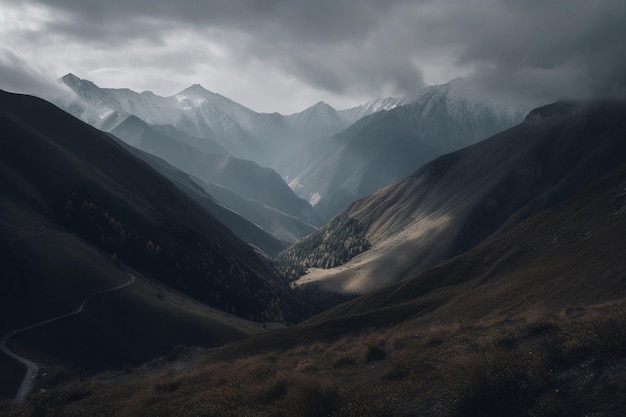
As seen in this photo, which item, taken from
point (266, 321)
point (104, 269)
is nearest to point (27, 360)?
point (104, 269)

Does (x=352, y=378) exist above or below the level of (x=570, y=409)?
below

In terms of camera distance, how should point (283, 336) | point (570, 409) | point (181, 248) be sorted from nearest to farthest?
1. point (570, 409)
2. point (283, 336)
3. point (181, 248)

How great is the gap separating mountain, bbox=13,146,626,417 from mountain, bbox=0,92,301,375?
39977 mm

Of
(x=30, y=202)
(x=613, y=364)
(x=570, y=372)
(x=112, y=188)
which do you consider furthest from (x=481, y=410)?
(x=112, y=188)

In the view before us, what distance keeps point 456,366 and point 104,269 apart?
107m

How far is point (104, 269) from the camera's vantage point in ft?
362

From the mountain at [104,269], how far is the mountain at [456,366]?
131 ft

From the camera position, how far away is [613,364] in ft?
52.3

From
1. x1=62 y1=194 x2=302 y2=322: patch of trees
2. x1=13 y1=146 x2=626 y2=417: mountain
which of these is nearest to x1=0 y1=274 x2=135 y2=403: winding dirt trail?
x1=13 y1=146 x2=626 y2=417: mountain

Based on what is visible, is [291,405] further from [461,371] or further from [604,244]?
[604,244]

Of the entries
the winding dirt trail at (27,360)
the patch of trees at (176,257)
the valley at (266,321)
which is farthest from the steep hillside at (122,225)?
the winding dirt trail at (27,360)

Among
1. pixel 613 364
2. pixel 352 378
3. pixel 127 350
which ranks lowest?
pixel 127 350

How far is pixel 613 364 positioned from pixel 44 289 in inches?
4012

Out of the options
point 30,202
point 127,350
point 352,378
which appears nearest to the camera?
point 352,378
